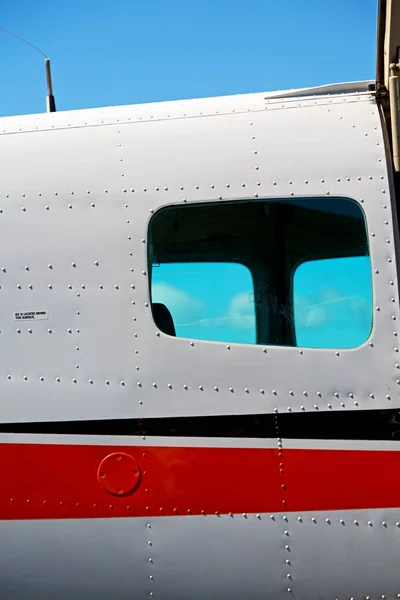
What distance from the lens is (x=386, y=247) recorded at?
3.45 m

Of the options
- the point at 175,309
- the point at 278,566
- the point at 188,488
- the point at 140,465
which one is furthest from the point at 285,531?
the point at 175,309

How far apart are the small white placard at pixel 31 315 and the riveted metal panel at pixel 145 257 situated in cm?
3

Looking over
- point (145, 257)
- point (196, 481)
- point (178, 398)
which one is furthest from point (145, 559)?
point (145, 257)

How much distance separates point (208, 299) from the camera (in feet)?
11.9

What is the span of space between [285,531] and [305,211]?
1.62 meters

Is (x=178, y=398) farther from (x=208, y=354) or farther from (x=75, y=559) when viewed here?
(x=75, y=559)

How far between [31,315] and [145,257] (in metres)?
0.67

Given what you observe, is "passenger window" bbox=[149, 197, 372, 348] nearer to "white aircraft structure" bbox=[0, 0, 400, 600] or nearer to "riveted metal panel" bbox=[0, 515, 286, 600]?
"white aircraft structure" bbox=[0, 0, 400, 600]

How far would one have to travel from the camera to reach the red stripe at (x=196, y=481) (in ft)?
10.9

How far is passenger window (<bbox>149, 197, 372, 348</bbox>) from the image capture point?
3.48 metres

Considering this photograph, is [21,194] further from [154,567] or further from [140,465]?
[154,567]

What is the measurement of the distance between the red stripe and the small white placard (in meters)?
0.65

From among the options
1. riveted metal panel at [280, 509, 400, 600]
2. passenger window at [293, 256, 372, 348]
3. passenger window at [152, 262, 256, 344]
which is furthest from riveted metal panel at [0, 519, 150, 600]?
passenger window at [293, 256, 372, 348]

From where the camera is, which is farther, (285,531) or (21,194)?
(21,194)
